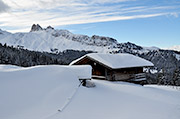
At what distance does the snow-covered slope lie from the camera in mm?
7691

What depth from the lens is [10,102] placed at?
7926 millimetres

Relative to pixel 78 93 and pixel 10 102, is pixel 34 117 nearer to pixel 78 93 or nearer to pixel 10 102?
pixel 10 102

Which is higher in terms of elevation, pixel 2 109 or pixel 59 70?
pixel 59 70

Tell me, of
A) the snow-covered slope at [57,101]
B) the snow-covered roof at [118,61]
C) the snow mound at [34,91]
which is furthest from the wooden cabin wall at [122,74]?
the snow mound at [34,91]

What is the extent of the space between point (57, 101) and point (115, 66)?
11.7m

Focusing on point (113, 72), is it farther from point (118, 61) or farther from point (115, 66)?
point (118, 61)

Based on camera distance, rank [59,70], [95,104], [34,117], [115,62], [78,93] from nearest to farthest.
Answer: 1. [34,117]
2. [95,104]
3. [78,93]
4. [59,70]
5. [115,62]

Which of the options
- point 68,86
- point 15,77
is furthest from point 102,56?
point 15,77

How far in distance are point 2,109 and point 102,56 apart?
50.5 feet

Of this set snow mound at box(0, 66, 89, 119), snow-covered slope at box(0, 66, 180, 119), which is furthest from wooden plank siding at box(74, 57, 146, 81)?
snow mound at box(0, 66, 89, 119)

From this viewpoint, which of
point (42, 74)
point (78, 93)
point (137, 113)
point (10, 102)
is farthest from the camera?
point (42, 74)

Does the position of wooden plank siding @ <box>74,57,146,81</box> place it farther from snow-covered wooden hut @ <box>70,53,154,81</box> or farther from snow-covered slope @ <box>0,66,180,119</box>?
snow-covered slope @ <box>0,66,180,119</box>

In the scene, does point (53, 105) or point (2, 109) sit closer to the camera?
point (2, 109)

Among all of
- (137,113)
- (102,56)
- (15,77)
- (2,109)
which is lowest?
(137,113)
